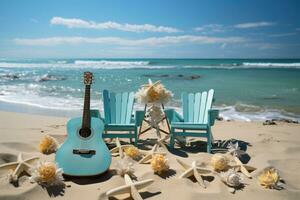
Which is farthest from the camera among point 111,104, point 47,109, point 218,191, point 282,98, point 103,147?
point 282,98

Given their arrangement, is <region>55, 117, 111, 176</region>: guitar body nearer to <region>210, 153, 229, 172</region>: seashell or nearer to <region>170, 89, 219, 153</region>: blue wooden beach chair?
<region>210, 153, 229, 172</region>: seashell

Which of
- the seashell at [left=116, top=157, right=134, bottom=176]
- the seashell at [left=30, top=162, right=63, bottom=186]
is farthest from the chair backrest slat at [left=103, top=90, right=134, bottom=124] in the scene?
the seashell at [left=30, top=162, right=63, bottom=186]

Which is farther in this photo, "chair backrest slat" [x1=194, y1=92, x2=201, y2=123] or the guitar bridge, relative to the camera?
"chair backrest slat" [x1=194, y1=92, x2=201, y2=123]

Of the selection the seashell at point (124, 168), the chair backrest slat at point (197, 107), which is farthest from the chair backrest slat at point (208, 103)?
the seashell at point (124, 168)

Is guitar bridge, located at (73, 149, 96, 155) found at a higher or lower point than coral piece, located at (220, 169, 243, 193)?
higher

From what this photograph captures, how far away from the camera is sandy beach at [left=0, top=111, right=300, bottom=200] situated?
3.08 meters

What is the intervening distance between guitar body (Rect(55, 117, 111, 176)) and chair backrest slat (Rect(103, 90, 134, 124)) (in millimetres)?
1814

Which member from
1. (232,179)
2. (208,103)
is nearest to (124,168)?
(232,179)

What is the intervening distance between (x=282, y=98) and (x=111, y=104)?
795 centimetres

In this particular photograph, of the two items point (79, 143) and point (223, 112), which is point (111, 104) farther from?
point (223, 112)

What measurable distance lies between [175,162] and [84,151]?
4.25 feet

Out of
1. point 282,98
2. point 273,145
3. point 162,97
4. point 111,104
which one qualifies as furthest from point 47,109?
point 282,98

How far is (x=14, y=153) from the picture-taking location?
160 inches

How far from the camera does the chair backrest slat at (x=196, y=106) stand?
17.4ft
